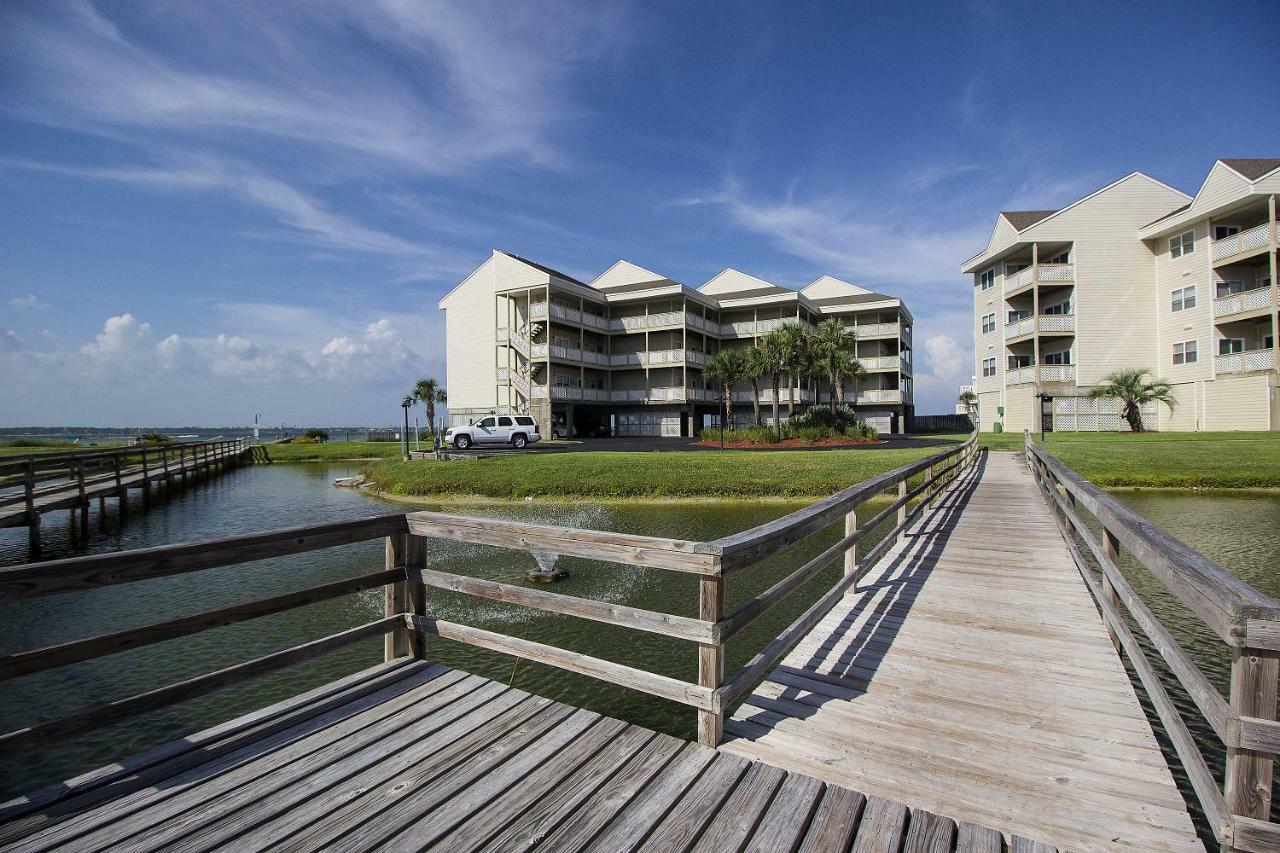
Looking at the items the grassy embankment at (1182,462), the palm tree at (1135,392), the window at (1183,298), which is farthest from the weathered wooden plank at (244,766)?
the window at (1183,298)

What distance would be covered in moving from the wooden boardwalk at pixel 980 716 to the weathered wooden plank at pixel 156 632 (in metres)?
2.67

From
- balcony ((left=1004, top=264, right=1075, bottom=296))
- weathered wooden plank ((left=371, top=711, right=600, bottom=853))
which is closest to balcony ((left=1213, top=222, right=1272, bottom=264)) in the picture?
balcony ((left=1004, top=264, right=1075, bottom=296))

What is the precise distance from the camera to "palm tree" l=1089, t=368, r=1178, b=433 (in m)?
36.7

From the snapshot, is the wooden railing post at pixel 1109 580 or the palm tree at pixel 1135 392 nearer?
the wooden railing post at pixel 1109 580

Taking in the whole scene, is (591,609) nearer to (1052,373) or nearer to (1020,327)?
(1052,373)

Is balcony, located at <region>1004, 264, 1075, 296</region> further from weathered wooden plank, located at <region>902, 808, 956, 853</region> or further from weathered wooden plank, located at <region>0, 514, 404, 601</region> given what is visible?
weathered wooden plank, located at <region>0, 514, 404, 601</region>

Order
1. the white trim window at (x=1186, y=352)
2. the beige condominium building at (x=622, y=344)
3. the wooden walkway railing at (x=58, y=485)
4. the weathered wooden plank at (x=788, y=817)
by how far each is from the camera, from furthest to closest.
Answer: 1. the beige condominium building at (x=622, y=344)
2. the white trim window at (x=1186, y=352)
3. the wooden walkway railing at (x=58, y=485)
4. the weathered wooden plank at (x=788, y=817)

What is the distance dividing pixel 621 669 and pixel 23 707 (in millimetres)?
7156

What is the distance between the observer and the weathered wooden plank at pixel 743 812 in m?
2.48

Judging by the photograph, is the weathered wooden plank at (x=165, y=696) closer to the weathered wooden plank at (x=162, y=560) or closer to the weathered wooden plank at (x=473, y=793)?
the weathered wooden plank at (x=162, y=560)

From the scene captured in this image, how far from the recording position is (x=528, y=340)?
4278 cm

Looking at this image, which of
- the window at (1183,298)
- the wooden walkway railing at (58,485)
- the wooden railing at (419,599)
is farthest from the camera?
the window at (1183,298)

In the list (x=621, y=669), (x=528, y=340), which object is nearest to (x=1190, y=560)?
(x=621, y=669)

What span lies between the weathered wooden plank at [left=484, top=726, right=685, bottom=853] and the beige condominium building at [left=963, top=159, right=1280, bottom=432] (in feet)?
143
